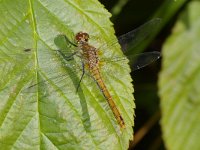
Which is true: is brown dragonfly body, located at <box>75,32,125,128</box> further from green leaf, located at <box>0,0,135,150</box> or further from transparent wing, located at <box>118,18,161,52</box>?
transparent wing, located at <box>118,18,161,52</box>

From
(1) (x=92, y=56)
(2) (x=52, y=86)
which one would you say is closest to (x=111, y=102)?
(2) (x=52, y=86)

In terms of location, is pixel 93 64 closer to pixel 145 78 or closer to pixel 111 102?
pixel 111 102

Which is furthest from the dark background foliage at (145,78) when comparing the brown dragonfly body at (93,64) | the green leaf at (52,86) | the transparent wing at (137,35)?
the green leaf at (52,86)

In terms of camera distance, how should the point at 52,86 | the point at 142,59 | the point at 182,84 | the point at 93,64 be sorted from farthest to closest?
the point at 182,84 < the point at 142,59 < the point at 93,64 < the point at 52,86

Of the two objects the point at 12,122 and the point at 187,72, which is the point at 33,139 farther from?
the point at 187,72

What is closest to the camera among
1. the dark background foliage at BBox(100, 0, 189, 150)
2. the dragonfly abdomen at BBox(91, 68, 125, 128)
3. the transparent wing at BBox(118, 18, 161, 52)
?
the dragonfly abdomen at BBox(91, 68, 125, 128)

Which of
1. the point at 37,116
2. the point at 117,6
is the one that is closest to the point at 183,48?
the point at 117,6

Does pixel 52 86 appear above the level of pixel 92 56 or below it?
above

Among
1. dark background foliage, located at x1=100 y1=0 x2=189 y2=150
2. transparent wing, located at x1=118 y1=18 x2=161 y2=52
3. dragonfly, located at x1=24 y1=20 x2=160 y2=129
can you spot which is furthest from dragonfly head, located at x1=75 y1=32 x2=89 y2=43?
dark background foliage, located at x1=100 y1=0 x2=189 y2=150
